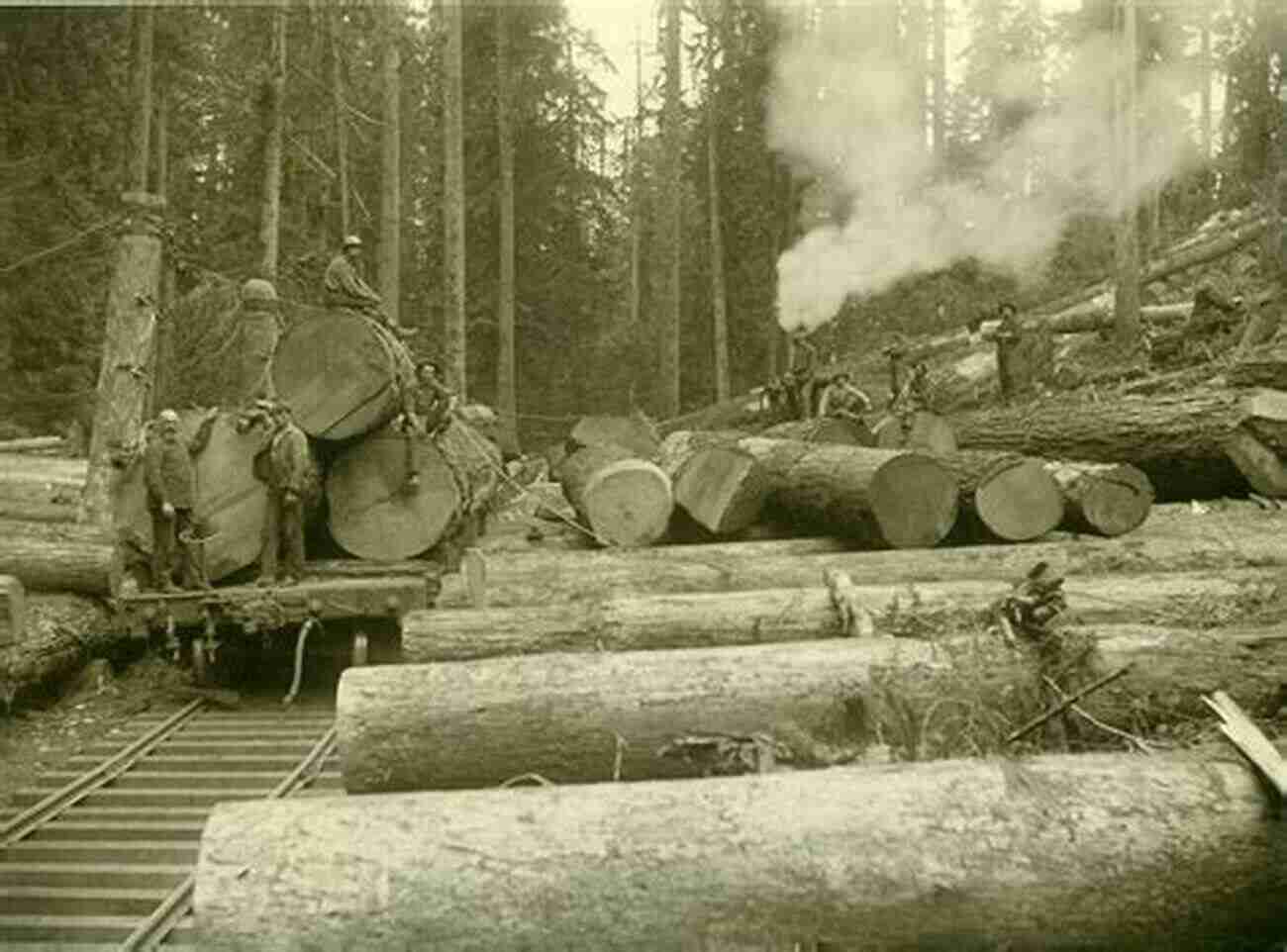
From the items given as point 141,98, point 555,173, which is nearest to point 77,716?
point 141,98

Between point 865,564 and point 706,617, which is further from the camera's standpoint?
point 865,564

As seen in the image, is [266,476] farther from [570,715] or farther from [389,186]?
[389,186]

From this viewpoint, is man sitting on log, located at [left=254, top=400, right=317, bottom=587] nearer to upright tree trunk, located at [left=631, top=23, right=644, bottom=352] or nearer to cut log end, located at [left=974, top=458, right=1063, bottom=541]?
cut log end, located at [left=974, top=458, right=1063, bottom=541]

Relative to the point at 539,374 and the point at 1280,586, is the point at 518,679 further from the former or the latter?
the point at 539,374

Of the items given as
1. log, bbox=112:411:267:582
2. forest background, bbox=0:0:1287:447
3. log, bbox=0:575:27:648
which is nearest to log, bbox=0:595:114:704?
log, bbox=112:411:267:582

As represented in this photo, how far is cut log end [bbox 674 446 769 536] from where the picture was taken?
1054cm

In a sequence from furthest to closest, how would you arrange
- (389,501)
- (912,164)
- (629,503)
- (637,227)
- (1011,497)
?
(637,227) < (912,164) < (629,503) < (389,501) < (1011,497)

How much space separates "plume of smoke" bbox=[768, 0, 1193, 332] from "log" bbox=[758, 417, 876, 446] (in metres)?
8.19

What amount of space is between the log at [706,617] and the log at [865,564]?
1373mm

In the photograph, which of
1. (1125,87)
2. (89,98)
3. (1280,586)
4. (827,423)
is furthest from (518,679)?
(89,98)

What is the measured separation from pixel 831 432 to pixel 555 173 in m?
20.9

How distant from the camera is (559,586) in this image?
29.2 feet

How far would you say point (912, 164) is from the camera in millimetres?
28656

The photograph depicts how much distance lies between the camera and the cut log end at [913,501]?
938 cm
